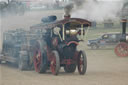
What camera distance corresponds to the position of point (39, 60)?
1571 centimetres

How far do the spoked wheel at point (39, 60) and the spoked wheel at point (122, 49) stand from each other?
9.62m

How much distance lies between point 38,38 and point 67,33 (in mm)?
1892

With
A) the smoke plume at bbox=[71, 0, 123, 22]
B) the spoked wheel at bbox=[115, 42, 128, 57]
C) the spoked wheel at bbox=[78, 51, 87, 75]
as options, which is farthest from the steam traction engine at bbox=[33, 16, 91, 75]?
the spoked wheel at bbox=[115, 42, 128, 57]

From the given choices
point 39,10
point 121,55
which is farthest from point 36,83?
point 39,10

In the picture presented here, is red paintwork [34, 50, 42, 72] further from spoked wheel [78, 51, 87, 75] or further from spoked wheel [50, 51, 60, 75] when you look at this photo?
spoked wheel [78, 51, 87, 75]

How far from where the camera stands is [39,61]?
51.5ft

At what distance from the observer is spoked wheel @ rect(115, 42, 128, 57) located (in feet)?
78.9

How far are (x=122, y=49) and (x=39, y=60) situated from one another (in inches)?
397

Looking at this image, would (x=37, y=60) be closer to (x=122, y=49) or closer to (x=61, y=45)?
(x=61, y=45)

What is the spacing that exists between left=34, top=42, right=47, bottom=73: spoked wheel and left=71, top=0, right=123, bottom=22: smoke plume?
2697 millimetres

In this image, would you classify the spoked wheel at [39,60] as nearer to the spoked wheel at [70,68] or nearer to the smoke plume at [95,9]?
the spoked wheel at [70,68]

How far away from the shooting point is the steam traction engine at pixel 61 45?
48.3ft

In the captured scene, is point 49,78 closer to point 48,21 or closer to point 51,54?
point 51,54

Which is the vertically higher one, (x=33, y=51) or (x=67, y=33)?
(x=67, y=33)
